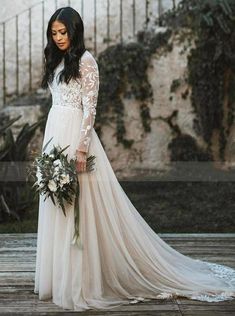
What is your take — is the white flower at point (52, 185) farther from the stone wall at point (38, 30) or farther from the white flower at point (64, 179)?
the stone wall at point (38, 30)

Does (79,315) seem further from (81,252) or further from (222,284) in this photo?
(222,284)

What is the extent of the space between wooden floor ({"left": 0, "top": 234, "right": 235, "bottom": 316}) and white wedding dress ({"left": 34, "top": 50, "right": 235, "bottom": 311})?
8 cm

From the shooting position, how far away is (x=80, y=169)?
13.2 ft

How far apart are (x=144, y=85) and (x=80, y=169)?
4670 millimetres

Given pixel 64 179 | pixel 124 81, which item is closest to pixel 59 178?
pixel 64 179

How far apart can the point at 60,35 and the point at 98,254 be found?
4.14 ft

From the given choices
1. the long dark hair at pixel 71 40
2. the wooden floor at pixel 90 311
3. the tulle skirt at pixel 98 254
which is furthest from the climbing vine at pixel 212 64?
the long dark hair at pixel 71 40

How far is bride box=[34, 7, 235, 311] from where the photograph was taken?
4.00 m

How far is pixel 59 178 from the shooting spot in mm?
3926

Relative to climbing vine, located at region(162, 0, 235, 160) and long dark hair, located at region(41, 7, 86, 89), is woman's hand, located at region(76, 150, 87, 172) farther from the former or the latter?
climbing vine, located at region(162, 0, 235, 160)

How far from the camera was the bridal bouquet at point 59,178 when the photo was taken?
3939 mm

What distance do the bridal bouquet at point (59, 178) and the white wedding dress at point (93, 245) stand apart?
0.17ft

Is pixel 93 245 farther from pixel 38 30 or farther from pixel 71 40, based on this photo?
pixel 38 30

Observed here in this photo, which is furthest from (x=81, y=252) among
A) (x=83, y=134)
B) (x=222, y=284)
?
(x=222, y=284)
